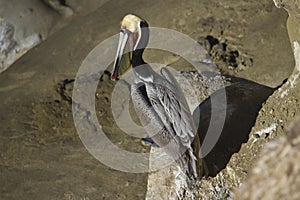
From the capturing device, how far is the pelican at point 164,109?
19.6 ft

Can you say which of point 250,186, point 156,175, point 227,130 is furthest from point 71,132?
point 250,186

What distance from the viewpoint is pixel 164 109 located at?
6.10 m

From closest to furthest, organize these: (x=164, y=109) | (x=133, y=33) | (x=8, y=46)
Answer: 1. (x=164, y=109)
2. (x=133, y=33)
3. (x=8, y=46)

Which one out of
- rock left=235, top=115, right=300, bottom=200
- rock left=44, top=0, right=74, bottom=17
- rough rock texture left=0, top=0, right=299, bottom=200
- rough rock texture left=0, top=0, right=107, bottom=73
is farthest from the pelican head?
rock left=44, top=0, right=74, bottom=17

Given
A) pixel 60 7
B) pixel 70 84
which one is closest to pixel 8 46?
pixel 60 7

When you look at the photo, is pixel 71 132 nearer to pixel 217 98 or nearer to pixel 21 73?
pixel 21 73

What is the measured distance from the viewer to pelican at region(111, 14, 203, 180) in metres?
5.96

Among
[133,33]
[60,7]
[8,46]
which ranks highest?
[133,33]

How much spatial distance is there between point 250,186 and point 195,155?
9.78 ft

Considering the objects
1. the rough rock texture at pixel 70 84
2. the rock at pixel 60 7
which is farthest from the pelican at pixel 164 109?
the rock at pixel 60 7

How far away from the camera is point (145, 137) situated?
8227 mm

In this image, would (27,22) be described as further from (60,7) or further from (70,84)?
(70,84)

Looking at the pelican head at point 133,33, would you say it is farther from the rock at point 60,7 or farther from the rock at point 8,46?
the rock at point 60,7

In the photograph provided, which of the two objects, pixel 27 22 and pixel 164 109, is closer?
pixel 164 109
